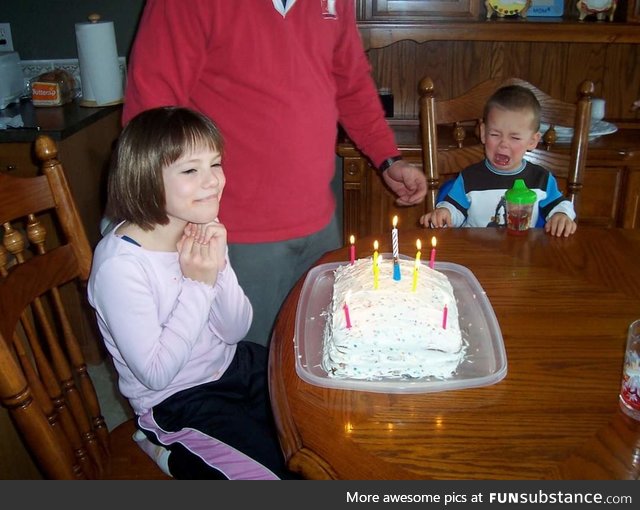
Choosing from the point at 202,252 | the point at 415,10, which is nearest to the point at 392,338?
the point at 202,252

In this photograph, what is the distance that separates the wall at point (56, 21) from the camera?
279 cm

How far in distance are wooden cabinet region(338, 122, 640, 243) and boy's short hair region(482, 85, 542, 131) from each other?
0.70 m

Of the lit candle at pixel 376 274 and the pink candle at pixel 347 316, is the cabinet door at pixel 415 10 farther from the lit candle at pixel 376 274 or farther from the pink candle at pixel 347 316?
the pink candle at pixel 347 316

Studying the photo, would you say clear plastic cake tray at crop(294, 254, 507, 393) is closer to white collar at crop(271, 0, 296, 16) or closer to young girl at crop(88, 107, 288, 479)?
→ young girl at crop(88, 107, 288, 479)

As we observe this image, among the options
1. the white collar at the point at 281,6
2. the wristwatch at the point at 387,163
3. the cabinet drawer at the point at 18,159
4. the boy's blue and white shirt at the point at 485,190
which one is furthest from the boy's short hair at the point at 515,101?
the cabinet drawer at the point at 18,159

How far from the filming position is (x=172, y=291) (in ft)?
3.94

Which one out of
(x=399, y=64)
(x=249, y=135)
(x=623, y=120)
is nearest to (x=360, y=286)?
(x=249, y=135)

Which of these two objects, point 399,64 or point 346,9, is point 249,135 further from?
point 399,64

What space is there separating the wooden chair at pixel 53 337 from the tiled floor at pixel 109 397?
944 mm

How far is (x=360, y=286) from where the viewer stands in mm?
1049

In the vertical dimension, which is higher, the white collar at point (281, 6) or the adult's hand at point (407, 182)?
the white collar at point (281, 6)

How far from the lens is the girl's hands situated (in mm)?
1172

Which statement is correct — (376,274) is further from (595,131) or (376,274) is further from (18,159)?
(595,131)

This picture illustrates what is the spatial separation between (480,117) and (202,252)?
41.3 inches
